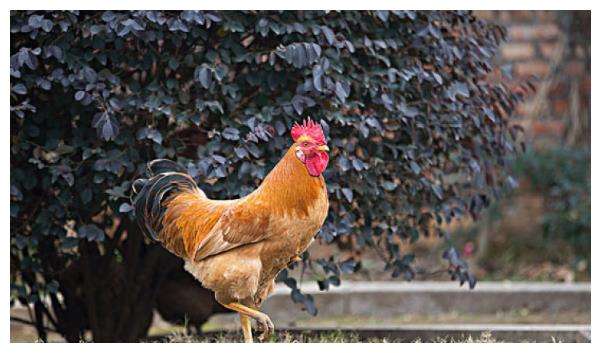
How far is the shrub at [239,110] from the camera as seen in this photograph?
15.2 feet

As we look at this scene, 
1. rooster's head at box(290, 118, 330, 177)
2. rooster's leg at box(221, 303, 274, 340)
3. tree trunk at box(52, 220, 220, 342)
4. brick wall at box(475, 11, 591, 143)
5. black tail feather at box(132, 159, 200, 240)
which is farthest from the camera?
brick wall at box(475, 11, 591, 143)

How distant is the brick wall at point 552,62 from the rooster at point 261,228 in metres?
5.69

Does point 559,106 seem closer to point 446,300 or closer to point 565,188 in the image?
point 565,188

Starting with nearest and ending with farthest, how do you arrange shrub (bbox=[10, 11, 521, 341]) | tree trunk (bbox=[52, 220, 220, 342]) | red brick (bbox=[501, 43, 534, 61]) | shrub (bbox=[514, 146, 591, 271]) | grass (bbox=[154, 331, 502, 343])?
shrub (bbox=[10, 11, 521, 341]) → grass (bbox=[154, 331, 502, 343]) → tree trunk (bbox=[52, 220, 220, 342]) → shrub (bbox=[514, 146, 591, 271]) → red brick (bbox=[501, 43, 534, 61])

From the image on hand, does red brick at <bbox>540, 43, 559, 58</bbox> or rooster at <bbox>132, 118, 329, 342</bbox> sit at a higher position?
rooster at <bbox>132, 118, 329, 342</bbox>

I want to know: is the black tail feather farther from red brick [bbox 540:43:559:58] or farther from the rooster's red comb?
red brick [bbox 540:43:559:58]

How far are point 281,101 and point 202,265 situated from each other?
100 cm

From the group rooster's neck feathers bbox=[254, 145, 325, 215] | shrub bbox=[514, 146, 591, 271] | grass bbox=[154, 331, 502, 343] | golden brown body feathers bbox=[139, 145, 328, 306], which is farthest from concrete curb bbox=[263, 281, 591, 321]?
rooster's neck feathers bbox=[254, 145, 325, 215]

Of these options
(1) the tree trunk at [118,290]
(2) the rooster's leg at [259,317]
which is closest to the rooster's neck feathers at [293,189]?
(2) the rooster's leg at [259,317]

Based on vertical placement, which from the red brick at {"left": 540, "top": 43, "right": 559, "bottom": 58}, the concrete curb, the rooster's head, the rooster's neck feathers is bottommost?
the concrete curb

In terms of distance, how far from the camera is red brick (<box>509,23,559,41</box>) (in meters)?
9.44

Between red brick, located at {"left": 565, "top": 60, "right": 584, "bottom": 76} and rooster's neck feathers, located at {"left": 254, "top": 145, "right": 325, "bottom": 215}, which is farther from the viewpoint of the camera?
red brick, located at {"left": 565, "top": 60, "right": 584, "bottom": 76}
